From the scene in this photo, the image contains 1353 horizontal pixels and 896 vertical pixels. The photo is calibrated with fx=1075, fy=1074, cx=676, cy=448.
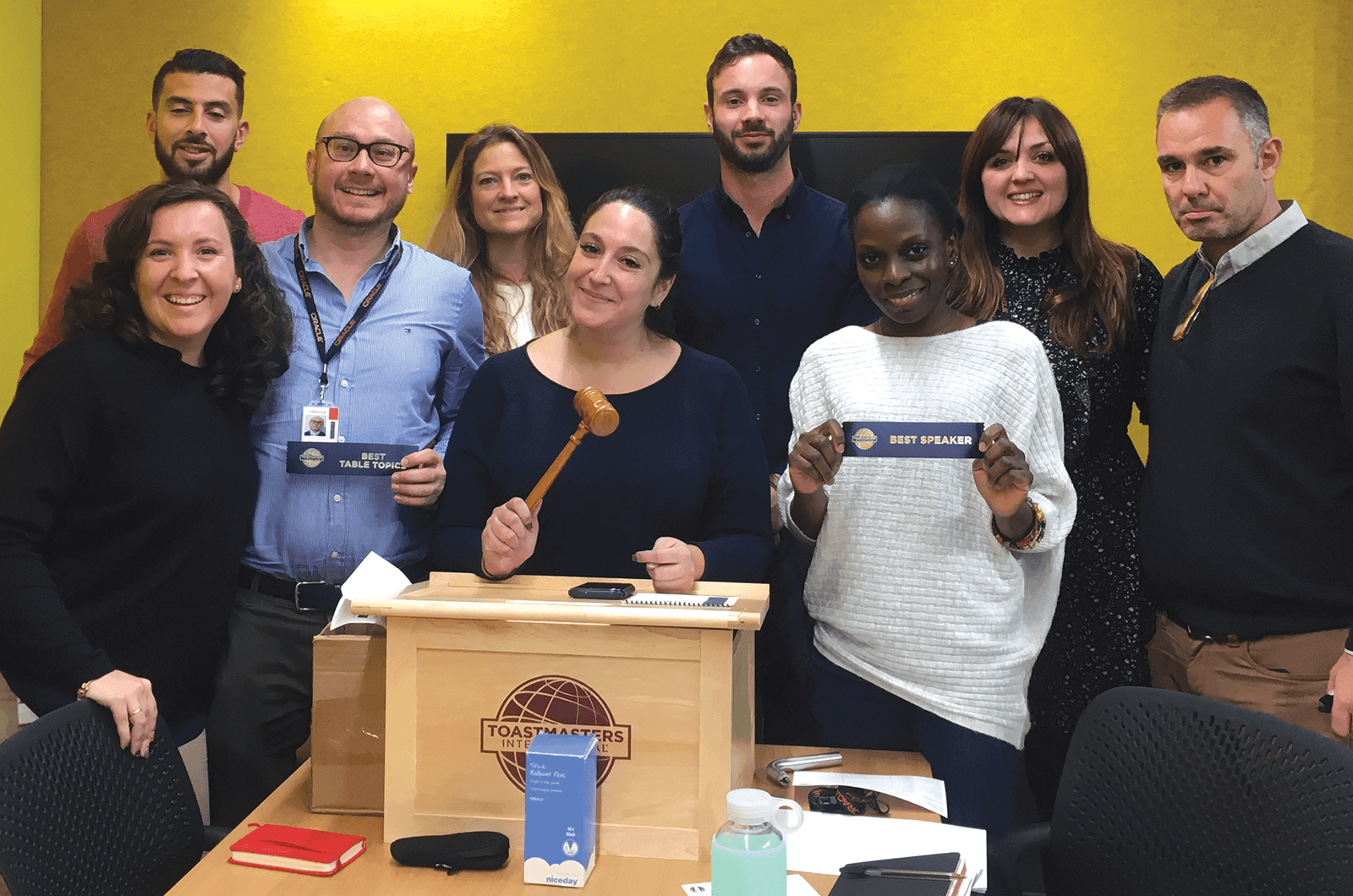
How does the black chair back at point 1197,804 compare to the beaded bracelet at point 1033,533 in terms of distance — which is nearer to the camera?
the black chair back at point 1197,804

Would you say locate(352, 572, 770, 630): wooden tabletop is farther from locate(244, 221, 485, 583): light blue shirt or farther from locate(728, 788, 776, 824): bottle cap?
locate(244, 221, 485, 583): light blue shirt

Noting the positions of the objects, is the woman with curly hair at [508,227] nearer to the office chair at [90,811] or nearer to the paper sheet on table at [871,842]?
the office chair at [90,811]

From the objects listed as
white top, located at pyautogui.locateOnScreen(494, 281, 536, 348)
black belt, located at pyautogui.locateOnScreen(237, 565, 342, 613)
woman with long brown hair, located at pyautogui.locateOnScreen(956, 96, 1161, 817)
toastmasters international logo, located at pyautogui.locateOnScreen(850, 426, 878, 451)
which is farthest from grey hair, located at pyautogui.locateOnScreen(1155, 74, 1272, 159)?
black belt, located at pyautogui.locateOnScreen(237, 565, 342, 613)

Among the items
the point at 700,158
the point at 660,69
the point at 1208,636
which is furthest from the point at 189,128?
the point at 1208,636

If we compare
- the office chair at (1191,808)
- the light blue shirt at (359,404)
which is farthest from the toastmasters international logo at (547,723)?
the light blue shirt at (359,404)

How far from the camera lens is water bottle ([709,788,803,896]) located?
1249 millimetres

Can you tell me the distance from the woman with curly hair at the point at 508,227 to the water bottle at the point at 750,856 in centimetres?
206

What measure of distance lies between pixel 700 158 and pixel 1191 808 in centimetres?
322

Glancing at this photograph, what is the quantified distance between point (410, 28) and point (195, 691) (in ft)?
10.8

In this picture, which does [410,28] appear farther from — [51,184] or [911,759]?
[911,759]

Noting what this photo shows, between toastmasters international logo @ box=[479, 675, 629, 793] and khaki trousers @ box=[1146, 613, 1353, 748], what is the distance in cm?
131

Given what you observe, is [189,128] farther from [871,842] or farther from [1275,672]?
[1275,672]

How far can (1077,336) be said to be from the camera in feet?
8.16

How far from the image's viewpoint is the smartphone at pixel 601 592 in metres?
1.64
